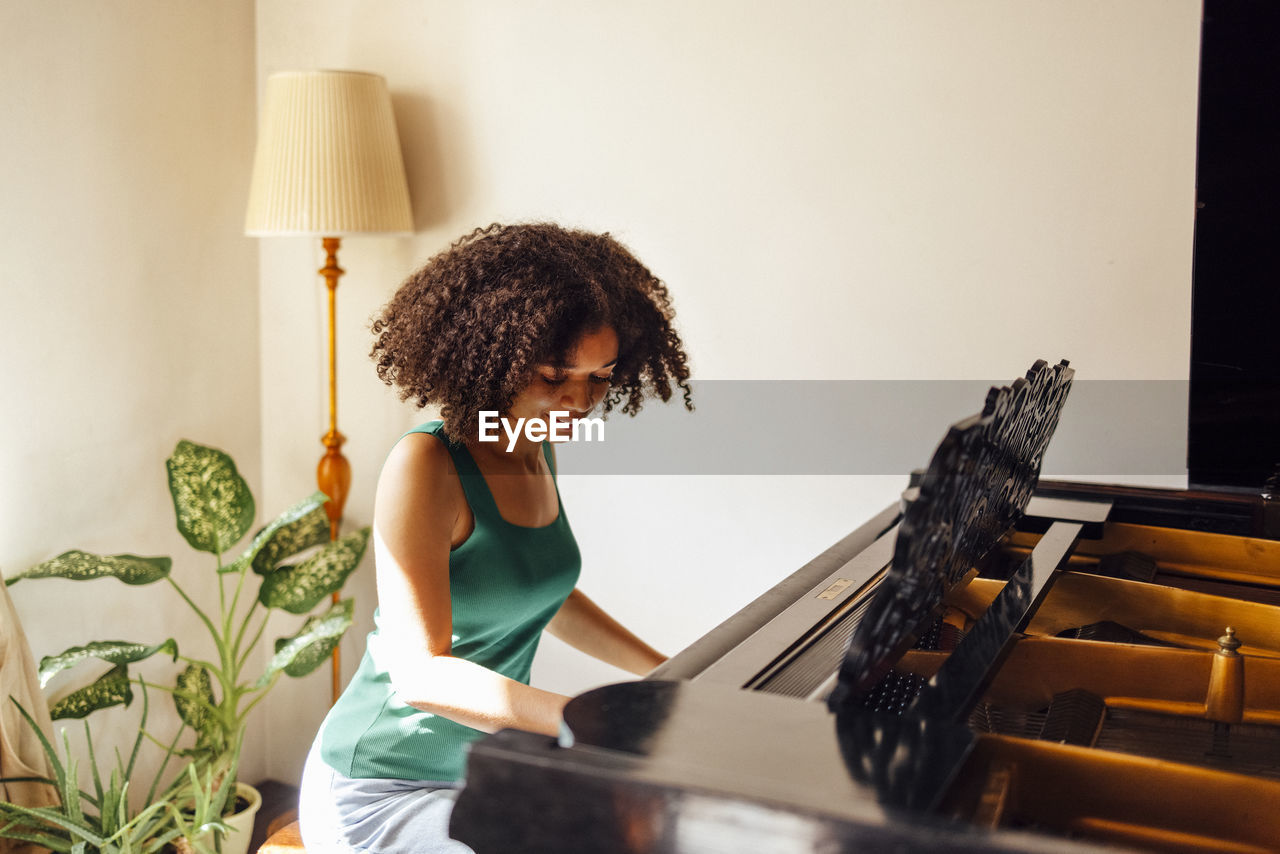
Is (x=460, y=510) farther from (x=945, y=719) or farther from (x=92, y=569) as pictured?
(x=92, y=569)

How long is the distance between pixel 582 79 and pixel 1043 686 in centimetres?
176

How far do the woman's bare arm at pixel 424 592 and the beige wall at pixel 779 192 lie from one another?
1.15 m

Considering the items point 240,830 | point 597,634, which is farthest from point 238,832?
point 597,634

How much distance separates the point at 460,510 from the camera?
139 centimetres

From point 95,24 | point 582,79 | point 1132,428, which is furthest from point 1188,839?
point 95,24

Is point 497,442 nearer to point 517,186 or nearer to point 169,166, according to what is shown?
point 517,186

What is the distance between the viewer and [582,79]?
2.46m

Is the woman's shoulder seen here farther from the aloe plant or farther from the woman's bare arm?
the aloe plant

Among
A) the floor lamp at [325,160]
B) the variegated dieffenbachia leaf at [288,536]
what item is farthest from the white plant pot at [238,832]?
the floor lamp at [325,160]

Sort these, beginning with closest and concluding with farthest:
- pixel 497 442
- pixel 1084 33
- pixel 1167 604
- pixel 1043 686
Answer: pixel 1043 686, pixel 1167 604, pixel 497 442, pixel 1084 33

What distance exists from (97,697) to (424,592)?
1.35 meters

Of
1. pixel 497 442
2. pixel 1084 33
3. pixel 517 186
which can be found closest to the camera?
pixel 497 442

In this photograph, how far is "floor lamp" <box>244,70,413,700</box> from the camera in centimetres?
241

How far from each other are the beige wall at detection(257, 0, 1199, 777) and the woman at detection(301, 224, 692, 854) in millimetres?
787
